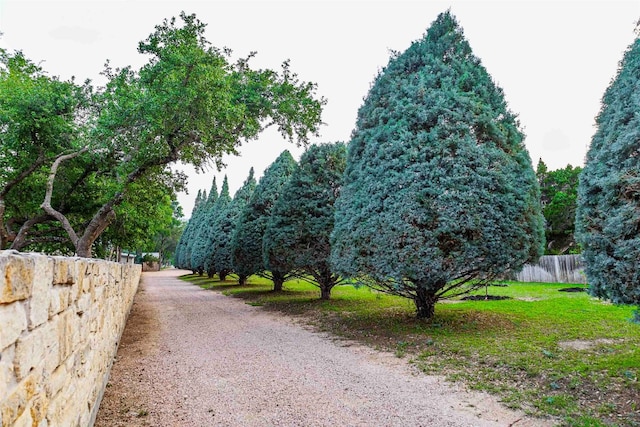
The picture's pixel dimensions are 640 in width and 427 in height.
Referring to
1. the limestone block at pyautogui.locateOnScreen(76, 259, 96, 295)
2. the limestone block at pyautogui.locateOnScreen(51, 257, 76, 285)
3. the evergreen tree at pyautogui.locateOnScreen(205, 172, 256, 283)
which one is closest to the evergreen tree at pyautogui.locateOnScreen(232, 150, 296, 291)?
the evergreen tree at pyautogui.locateOnScreen(205, 172, 256, 283)

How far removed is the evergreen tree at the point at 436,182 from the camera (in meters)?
6.64

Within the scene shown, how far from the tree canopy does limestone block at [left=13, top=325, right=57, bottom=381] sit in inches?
308

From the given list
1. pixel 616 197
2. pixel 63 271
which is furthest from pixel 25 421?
pixel 616 197

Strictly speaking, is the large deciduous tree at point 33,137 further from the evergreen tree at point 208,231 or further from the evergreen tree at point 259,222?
the evergreen tree at point 208,231

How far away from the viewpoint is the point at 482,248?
6.55m

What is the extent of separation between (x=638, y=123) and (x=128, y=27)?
10.4 m

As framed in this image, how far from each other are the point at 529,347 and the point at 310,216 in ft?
24.4

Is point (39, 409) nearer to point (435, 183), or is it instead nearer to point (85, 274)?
point (85, 274)

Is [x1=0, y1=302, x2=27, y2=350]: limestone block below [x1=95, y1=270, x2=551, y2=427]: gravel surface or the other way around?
the other way around

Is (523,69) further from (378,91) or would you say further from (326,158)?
(326,158)

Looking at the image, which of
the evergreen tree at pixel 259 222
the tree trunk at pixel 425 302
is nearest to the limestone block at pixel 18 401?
the tree trunk at pixel 425 302

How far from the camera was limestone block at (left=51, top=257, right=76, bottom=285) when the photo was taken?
184 centimetres

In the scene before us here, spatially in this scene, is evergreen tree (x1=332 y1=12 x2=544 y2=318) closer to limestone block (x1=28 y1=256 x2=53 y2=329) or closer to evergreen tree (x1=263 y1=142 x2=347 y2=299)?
evergreen tree (x1=263 y1=142 x2=347 y2=299)

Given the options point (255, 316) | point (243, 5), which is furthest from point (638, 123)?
point (255, 316)
